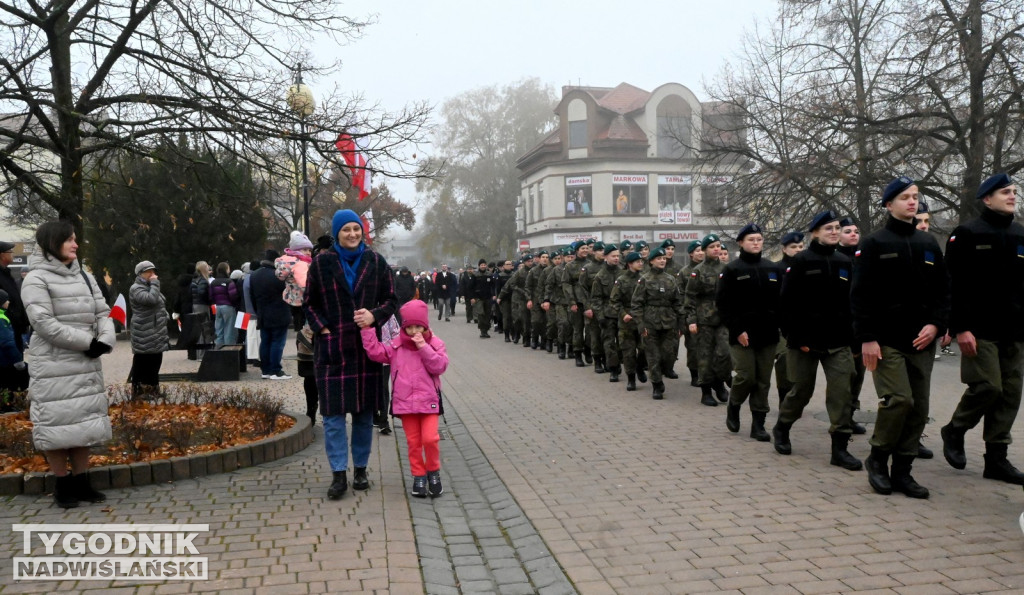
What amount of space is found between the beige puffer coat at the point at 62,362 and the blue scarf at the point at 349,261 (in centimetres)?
162

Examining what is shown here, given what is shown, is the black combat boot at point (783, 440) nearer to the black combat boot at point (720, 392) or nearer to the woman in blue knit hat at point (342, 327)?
the black combat boot at point (720, 392)

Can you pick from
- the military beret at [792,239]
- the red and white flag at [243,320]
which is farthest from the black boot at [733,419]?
the red and white flag at [243,320]

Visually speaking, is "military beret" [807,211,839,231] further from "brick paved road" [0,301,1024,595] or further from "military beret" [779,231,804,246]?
"brick paved road" [0,301,1024,595]

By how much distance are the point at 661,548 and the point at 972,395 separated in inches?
115

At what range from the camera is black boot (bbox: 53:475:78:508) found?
226 inches

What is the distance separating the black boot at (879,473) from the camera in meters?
5.99

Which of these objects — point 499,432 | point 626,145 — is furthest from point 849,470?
point 626,145

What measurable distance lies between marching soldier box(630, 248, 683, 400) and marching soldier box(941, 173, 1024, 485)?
4830 mm

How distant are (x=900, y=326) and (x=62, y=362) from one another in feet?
18.4

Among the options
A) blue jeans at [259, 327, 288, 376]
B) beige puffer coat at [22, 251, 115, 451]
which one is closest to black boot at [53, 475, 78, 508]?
beige puffer coat at [22, 251, 115, 451]

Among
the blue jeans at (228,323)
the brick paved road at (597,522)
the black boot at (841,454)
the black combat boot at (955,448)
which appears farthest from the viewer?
the blue jeans at (228,323)

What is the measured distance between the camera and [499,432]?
350 inches

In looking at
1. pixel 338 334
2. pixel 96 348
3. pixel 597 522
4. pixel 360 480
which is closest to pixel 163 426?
pixel 96 348

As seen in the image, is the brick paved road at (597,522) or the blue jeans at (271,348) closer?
the brick paved road at (597,522)
